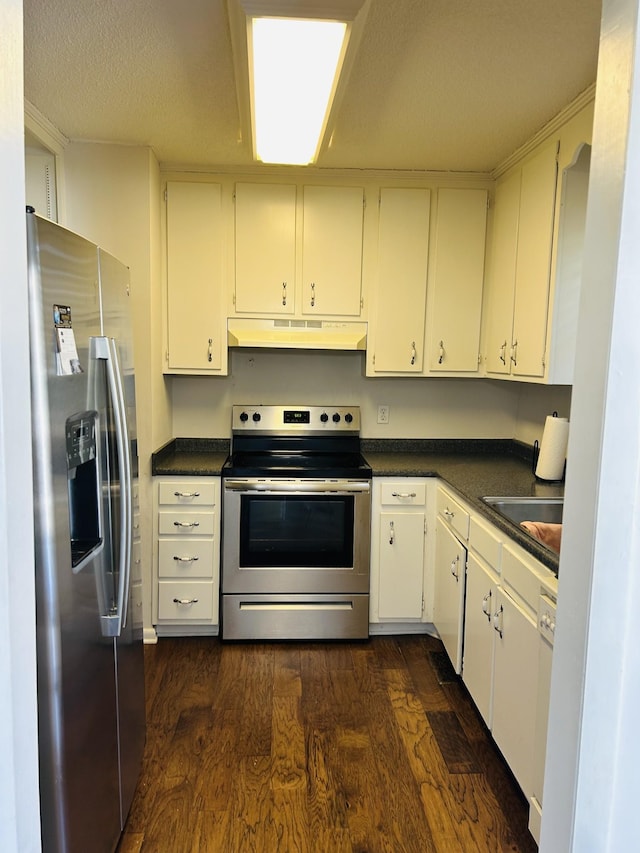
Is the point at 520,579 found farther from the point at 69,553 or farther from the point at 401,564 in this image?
the point at 69,553

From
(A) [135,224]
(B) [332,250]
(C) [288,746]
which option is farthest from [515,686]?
(A) [135,224]

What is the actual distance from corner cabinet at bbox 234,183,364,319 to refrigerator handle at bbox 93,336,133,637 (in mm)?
1613

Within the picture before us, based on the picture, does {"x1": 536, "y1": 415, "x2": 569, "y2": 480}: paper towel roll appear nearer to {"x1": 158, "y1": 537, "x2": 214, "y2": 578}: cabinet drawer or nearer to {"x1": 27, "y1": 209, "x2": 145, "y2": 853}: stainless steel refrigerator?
{"x1": 158, "y1": 537, "x2": 214, "y2": 578}: cabinet drawer

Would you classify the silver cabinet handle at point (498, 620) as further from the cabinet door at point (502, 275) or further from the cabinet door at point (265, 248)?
the cabinet door at point (265, 248)

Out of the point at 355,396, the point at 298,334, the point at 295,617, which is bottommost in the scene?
the point at 295,617

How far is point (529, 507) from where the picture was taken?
2.35 m

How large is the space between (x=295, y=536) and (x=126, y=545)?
4.64 ft

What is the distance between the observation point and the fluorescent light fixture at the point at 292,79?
1.37 meters

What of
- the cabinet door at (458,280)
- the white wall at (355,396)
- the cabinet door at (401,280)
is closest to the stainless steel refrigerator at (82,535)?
the white wall at (355,396)

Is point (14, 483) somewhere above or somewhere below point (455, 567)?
above

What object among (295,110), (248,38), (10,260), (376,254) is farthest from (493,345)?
(10,260)

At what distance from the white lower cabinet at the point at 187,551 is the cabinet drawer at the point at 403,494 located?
87 centimetres

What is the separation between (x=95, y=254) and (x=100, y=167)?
158cm

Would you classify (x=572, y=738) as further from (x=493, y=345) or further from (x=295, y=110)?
(x=493, y=345)
